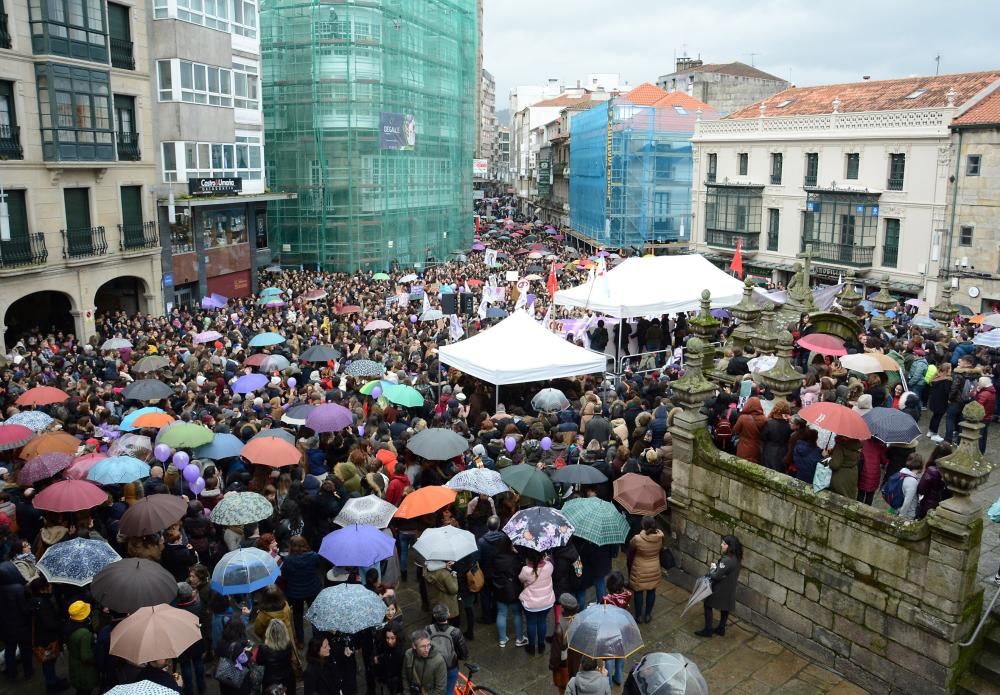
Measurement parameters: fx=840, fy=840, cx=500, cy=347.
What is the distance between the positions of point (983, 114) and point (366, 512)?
32651 millimetres

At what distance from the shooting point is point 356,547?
8695 mm

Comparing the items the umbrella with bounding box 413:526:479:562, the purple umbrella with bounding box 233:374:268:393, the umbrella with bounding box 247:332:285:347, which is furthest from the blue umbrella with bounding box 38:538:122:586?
the umbrella with bounding box 247:332:285:347

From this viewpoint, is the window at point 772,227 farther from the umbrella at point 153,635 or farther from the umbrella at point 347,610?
the umbrella at point 153,635

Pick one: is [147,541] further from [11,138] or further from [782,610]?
[11,138]

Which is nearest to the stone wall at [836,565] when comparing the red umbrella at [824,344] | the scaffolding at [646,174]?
the red umbrella at [824,344]

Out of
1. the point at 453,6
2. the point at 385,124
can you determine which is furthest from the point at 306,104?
the point at 453,6

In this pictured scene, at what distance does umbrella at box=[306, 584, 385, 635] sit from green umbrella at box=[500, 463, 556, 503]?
287 centimetres

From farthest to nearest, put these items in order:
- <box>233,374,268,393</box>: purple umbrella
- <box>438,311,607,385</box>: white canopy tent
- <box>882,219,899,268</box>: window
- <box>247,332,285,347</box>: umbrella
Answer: <box>882,219,899,268</box>: window, <box>247,332,285,347</box>: umbrella, <box>438,311,607,385</box>: white canopy tent, <box>233,374,268,393</box>: purple umbrella

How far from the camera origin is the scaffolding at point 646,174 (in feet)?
163

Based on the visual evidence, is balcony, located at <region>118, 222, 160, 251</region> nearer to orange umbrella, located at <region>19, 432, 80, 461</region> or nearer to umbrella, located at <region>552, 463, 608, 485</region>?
orange umbrella, located at <region>19, 432, 80, 461</region>

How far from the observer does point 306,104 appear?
39.6m

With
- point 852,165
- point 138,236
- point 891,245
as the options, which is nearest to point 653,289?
point 138,236

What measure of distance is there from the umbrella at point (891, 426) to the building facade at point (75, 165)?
862 inches

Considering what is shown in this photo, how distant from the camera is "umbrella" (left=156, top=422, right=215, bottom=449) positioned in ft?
37.9
